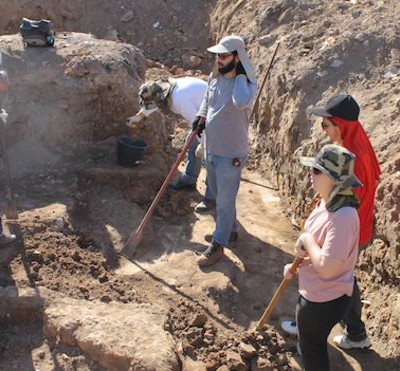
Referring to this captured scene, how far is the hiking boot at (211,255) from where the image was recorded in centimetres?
574

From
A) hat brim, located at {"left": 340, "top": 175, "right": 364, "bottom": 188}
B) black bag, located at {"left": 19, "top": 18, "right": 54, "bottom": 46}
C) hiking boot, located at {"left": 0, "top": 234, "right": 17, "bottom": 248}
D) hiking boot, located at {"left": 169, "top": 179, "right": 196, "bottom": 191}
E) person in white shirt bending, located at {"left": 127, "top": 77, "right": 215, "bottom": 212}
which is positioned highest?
hat brim, located at {"left": 340, "top": 175, "right": 364, "bottom": 188}

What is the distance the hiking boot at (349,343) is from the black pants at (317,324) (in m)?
0.75

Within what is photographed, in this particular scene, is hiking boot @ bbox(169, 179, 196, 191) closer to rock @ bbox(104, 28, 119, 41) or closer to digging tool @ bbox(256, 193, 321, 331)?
digging tool @ bbox(256, 193, 321, 331)

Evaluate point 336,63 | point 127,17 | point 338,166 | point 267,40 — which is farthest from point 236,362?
point 127,17

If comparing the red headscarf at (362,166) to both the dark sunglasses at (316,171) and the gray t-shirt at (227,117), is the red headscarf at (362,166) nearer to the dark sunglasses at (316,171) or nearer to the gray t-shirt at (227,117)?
the dark sunglasses at (316,171)

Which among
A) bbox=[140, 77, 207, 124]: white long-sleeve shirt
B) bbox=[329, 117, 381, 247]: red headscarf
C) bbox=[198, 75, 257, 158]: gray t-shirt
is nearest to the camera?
bbox=[329, 117, 381, 247]: red headscarf

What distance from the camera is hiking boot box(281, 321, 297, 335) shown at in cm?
490

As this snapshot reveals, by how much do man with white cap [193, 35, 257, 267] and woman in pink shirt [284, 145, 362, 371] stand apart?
1.61 meters

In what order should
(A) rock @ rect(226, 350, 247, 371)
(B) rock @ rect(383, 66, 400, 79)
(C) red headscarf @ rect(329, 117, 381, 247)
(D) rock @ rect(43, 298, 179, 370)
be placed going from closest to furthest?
(C) red headscarf @ rect(329, 117, 381, 247) → (D) rock @ rect(43, 298, 179, 370) → (A) rock @ rect(226, 350, 247, 371) → (B) rock @ rect(383, 66, 400, 79)

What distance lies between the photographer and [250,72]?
5.10 metres

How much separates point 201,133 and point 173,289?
5.02 ft

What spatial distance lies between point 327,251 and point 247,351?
1.47 m

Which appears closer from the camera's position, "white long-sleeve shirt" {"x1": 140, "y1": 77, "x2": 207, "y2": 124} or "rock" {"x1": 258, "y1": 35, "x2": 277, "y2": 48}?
"white long-sleeve shirt" {"x1": 140, "y1": 77, "x2": 207, "y2": 124}

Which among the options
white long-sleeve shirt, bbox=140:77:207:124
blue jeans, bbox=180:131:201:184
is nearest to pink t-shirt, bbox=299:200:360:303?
white long-sleeve shirt, bbox=140:77:207:124
